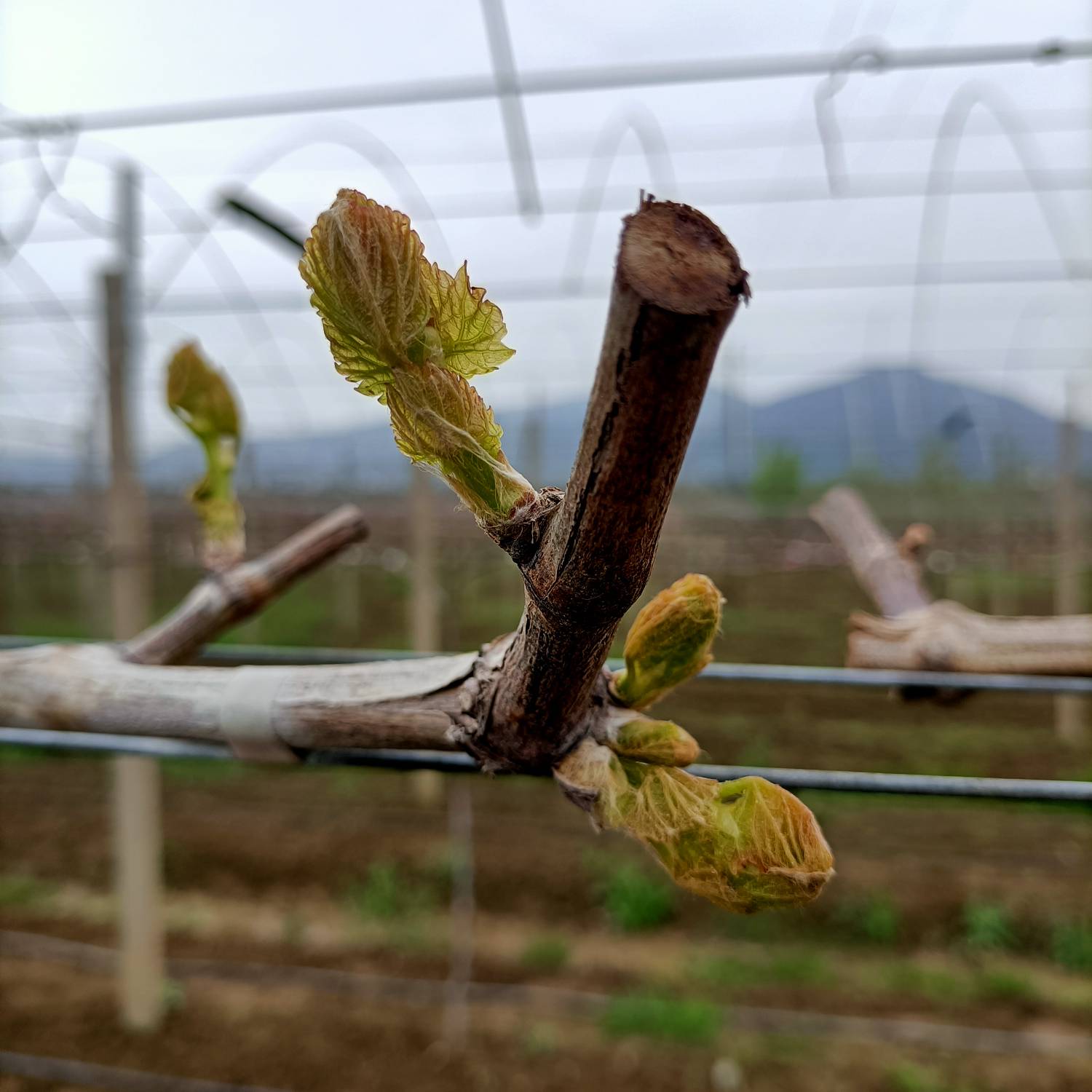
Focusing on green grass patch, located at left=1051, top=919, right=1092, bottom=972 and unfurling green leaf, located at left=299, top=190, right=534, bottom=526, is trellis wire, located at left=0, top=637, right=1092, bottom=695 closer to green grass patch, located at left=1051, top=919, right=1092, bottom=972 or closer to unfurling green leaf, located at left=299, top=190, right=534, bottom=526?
unfurling green leaf, located at left=299, top=190, right=534, bottom=526

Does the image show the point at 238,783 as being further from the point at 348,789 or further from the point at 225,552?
the point at 225,552

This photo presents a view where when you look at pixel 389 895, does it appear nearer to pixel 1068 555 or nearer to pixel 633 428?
pixel 633 428

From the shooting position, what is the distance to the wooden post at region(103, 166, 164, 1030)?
2244 mm

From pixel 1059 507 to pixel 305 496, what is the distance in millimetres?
6950

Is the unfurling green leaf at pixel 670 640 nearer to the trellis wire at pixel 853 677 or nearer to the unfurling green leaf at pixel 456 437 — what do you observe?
the unfurling green leaf at pixel 456 437

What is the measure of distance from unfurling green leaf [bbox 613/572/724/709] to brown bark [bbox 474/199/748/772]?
0.09 m

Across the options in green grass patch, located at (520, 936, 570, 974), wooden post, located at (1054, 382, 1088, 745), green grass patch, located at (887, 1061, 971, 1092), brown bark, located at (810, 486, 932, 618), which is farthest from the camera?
wooden post, located at (1054, 382, 1088, 745)

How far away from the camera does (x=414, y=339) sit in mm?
312

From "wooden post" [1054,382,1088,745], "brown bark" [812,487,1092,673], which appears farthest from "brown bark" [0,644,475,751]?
"wooden post" [1054,382,1088,745]

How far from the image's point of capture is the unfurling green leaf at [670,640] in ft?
1.45

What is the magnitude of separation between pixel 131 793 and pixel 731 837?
7.53 feet

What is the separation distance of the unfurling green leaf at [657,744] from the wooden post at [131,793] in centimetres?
203

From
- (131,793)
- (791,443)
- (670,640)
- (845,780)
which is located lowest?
(131,793)

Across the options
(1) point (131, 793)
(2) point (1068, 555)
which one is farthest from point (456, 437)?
(2) point (1068, 555)
